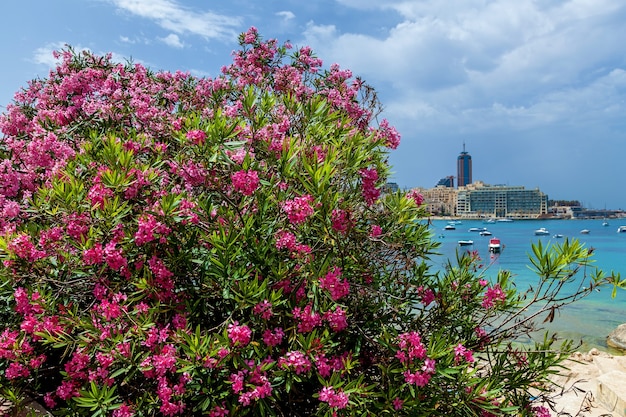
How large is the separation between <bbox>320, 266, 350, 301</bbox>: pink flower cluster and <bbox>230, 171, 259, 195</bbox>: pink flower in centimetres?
80

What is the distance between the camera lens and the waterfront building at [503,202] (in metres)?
136

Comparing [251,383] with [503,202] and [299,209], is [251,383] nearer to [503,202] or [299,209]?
[299,209]

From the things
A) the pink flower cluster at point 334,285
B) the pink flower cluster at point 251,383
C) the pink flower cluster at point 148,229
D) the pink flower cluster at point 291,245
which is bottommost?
the pink flower cluster at point 251,383

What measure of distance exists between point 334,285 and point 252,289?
535mm

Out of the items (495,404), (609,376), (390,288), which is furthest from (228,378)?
(609,376)

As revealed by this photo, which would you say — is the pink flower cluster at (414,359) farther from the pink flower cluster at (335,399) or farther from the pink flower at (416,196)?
the pink flower at (416,196)

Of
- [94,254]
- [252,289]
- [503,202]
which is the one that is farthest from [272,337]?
[503,202]

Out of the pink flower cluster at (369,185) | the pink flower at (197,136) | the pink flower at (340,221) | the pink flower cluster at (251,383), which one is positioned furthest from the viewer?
the pink flower cluster at (369,185)

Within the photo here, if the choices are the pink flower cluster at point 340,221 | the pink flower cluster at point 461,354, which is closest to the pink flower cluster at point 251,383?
the pink flower cluster at point 340,221

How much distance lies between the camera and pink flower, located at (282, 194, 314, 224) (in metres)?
2.84

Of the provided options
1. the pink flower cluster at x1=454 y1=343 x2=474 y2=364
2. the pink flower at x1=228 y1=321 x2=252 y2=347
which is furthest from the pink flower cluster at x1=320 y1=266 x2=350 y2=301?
the pink flower cluster at x1=454 y1=343 x2=474 y2=364

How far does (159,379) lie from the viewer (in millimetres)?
2768

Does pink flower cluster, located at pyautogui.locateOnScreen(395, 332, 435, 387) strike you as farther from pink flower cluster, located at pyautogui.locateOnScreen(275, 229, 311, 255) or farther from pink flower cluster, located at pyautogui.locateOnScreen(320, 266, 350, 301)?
pink flower cluster, located at pyautogui.locateOnScreen(275, 229, 311, 255)

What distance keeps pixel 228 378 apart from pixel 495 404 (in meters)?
2.02
